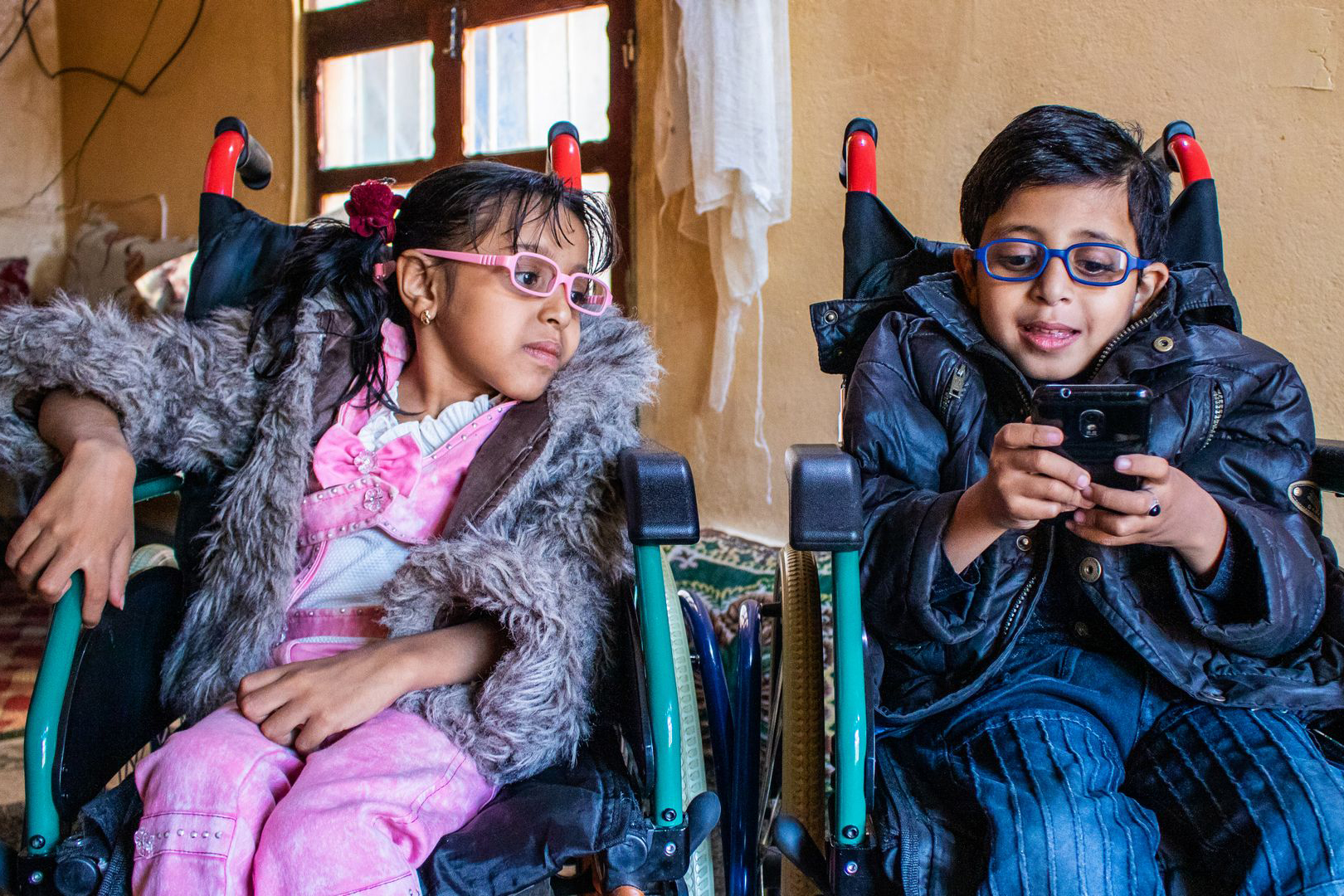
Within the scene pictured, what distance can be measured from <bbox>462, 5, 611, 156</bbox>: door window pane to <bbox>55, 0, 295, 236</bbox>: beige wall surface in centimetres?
70

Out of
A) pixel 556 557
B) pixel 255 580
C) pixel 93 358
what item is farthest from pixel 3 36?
pixel 556 557

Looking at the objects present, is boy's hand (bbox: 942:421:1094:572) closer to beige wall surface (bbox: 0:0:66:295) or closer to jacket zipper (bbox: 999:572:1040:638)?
jacket zipper (bbox: 999:572:1040:638)

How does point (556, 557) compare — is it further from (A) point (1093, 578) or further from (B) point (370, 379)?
(A) point (1093, 578)

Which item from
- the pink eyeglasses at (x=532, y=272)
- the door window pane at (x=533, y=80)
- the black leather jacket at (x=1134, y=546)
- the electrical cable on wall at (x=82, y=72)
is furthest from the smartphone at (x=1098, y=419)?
the electrical cable on wall at (x=82, y=72)

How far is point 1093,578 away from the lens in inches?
41.3

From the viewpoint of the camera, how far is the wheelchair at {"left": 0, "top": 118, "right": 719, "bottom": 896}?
2.95 ft

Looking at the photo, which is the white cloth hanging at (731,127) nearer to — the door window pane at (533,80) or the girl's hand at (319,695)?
the door window pane at (533,80)

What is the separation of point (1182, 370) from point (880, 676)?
18.9 inches

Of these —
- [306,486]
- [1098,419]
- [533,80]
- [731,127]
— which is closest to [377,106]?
[533,80]

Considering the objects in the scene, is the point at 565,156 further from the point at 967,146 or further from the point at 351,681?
the point at 967,146

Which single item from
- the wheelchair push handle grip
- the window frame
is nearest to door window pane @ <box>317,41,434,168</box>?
the window frame

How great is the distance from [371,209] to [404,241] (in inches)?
2.3

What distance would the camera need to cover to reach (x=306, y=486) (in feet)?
3.96

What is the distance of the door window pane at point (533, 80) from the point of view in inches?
104
